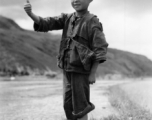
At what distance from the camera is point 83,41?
3967mm

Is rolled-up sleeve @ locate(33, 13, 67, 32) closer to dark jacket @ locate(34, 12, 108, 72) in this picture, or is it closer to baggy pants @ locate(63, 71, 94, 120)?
dark jacket @ locate(34, 12, 108, 72)

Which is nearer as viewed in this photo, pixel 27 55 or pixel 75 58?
pixel 75 58

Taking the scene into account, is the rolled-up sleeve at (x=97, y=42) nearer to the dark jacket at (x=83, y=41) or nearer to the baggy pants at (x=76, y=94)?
the dark jacket at (x=83, y=41)

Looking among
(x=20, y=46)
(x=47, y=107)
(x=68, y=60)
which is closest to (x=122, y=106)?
(x=47, y=107)

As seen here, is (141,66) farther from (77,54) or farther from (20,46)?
(77,54)

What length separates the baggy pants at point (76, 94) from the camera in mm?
3943

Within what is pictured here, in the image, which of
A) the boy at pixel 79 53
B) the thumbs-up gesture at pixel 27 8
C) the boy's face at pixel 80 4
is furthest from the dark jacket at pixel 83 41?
the thumbs-up gesture at pixel 27 8

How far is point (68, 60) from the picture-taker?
156 inches

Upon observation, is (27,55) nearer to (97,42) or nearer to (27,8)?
(27,8)

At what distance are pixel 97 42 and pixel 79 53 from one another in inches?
11.1

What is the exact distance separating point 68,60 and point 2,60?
3745 centimetres

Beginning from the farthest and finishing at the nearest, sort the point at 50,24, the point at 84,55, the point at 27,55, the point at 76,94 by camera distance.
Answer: the point at 27,55
the point at 50,24
the point at 76,94
the point at 84,55

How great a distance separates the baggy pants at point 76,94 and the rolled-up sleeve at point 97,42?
0.34 m

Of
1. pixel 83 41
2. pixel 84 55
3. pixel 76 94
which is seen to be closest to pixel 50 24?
pixel 83 41
